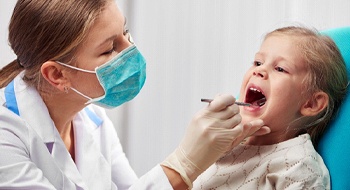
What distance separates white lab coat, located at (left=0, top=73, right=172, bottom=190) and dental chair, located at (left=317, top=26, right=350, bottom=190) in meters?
0.46

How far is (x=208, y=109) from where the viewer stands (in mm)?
1683

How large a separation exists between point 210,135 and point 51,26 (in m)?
0.56

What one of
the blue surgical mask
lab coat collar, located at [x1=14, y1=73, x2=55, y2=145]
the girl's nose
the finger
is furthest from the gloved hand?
lab coat collar, located at [x1=14, y1=73, x2=55, y2=145]

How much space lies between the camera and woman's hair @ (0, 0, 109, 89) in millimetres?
1769

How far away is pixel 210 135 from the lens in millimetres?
1675

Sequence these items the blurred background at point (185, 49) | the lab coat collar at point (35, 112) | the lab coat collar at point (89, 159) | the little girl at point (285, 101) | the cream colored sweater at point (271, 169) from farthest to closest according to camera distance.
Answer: the blurred background at point (185, 49), the lab coat collar at point (89, 159), the lab coat collar at point (35, 112), the little girl at point (285, 101), the cream colored sweater at point (271, 169)

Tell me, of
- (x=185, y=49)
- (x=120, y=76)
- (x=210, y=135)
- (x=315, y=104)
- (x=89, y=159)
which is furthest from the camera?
(x=185, y=49)

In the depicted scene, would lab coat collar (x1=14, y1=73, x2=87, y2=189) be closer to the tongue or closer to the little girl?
the little girl

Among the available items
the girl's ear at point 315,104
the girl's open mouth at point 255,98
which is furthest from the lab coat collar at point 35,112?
the girl's ear at point 315,104

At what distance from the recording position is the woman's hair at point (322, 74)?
176cm

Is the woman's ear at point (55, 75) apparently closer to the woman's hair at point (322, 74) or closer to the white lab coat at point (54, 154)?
the white lab coat at point (54, 154)

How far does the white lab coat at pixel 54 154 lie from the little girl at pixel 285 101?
0.23 meters

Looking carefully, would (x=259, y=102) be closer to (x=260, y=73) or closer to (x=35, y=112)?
(x=260, y=73)

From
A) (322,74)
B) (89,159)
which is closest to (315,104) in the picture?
(322,74)
